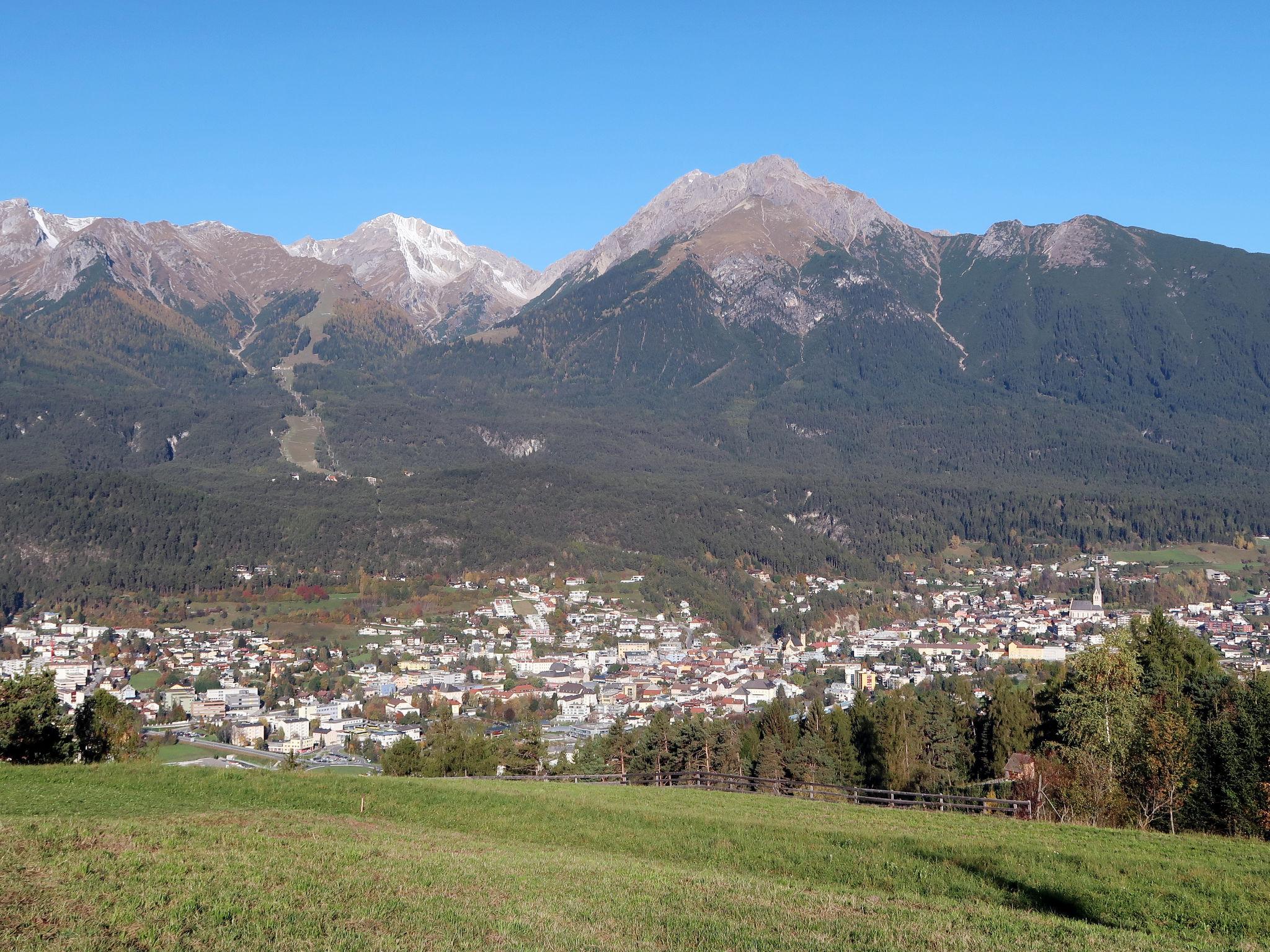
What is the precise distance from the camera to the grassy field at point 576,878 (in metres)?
15.6

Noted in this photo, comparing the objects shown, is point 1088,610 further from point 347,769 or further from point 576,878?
point 576,878

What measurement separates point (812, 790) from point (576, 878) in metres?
22.3

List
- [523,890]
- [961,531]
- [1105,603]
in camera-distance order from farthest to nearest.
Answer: [961,531]
[1105,603]
[523,890]

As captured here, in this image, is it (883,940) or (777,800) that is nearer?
(883,940)

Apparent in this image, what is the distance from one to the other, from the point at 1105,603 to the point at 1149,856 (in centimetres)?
14019

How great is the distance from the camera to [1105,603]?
15375cm

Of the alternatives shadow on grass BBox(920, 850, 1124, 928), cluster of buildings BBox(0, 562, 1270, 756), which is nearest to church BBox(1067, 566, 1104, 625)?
cluster of buildings BBox(0, 562, 1270, 756)

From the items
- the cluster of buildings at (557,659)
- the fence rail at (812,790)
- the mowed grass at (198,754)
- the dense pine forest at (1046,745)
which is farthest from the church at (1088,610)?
the fence rail at (812,790)

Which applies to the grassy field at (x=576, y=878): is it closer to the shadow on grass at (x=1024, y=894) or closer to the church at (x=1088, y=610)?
the shadow on grass at (x=1024, y=894)

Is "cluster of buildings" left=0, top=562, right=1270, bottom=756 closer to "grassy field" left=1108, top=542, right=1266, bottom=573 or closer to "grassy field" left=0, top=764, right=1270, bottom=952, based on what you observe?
"grassy field" left=1108, top=542, right=1266, bottom=573

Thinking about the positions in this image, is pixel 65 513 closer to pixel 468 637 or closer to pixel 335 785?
pixel 468 637

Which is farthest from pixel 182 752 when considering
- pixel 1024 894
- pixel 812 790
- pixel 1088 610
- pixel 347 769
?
pixel 1088 610

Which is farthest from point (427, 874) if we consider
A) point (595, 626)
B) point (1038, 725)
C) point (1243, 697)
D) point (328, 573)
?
point (328, 573)

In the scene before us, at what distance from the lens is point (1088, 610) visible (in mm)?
145375
